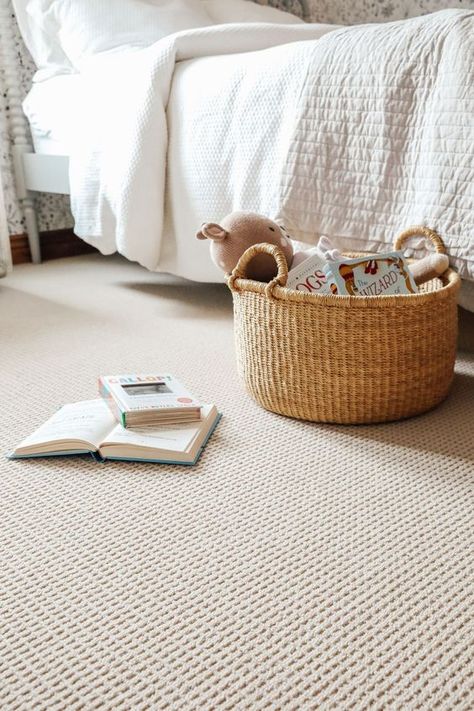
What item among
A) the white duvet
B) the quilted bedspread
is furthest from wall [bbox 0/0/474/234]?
the quilted bedspread

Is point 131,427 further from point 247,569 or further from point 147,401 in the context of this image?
point 247,569

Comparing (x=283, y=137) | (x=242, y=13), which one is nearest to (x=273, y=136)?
(x=283, y=137)

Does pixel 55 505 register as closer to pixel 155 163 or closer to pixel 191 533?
pixel 191 533

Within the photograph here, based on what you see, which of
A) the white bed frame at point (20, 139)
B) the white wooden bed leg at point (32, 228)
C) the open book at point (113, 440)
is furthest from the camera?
the white wooden bed leg at point (32, 228)

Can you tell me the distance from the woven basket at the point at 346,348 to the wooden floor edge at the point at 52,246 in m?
1.78

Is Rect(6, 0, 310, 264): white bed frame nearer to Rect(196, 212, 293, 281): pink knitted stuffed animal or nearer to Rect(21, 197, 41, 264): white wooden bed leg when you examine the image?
Rect(21, 197, 41, 264): white wooden bed leg

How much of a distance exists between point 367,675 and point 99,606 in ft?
1.05

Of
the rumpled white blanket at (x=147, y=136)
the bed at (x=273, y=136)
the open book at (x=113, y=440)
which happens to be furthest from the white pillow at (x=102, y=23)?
the open book at (x=113, y=440)

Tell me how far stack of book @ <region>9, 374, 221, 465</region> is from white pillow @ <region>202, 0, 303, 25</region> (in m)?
2.01

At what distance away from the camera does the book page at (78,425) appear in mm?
1263

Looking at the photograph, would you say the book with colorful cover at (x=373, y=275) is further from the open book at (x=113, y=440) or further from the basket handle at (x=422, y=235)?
the open book at (x=113, y=440)

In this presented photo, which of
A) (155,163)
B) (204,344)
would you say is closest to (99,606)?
(204,344)

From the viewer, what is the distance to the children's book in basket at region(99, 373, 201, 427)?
1.30 meters

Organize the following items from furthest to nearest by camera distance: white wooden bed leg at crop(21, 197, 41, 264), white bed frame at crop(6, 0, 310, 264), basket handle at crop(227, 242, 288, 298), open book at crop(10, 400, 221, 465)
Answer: white wooden bed leg at crop(21, 197, 41, 264) → white bed frame at crop(6, 0, 310, 264) → basket handle at crop(227, 242, 288, 298) → open book at crop(10, 400, 221, 465)
